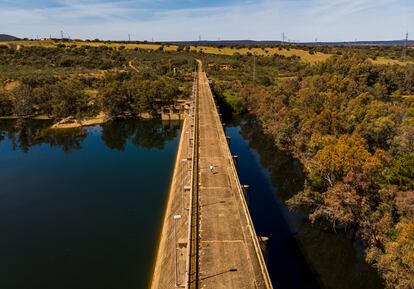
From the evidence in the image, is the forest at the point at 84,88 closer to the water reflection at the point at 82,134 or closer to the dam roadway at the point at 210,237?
the water reflection at the point at 82,134

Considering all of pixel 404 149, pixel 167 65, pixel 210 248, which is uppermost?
pixel 167 65

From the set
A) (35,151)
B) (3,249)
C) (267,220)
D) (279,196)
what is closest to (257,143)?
(279,196)

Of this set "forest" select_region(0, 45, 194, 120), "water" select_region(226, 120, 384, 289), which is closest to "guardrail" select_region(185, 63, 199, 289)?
"water" select_region(226, 120, 384, 289)

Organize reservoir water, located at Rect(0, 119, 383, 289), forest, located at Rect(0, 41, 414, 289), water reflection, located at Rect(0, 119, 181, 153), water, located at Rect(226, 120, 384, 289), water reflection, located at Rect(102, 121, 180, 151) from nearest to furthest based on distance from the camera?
water, located at Rect(226, 120, 384, 289)
reservoir water, located at Rect(0, 119, 383, 289)
forest, located at Rect(0, 41, 414, 289)
water reflection, located at Rect(0, 119, 181, 153)
water reflection, located at Rect(102, 121, 180, 151)

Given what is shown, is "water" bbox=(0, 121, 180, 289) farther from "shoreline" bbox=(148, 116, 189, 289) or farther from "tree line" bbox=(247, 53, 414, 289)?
"tree line" bbox=(247, 53, 414, 289)

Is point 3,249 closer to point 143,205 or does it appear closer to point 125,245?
point 125,245
